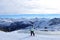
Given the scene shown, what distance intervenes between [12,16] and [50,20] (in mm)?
1452

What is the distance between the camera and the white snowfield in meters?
5.45

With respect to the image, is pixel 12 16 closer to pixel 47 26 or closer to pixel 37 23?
pixel 37 23

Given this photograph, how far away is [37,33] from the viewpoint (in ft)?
19.4

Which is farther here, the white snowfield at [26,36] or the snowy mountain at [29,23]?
the snowy mountain at [29,23]

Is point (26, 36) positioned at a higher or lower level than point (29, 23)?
lower

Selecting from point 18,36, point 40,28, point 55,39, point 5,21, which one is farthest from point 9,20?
point 55,39

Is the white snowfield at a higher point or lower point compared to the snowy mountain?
lower

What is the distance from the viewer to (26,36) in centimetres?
562

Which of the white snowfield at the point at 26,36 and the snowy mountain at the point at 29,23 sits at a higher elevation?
the snowy mountain at the point at 29,23

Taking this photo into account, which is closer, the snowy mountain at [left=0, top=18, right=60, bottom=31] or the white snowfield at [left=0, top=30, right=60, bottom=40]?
the white snowfield at [left=0, top=30, right=60, bottom=40]

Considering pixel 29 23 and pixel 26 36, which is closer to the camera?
pixel 26 36

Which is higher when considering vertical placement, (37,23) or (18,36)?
(37,23)

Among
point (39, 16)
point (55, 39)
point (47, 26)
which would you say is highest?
point (39, 16)

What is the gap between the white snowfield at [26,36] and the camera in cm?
545
